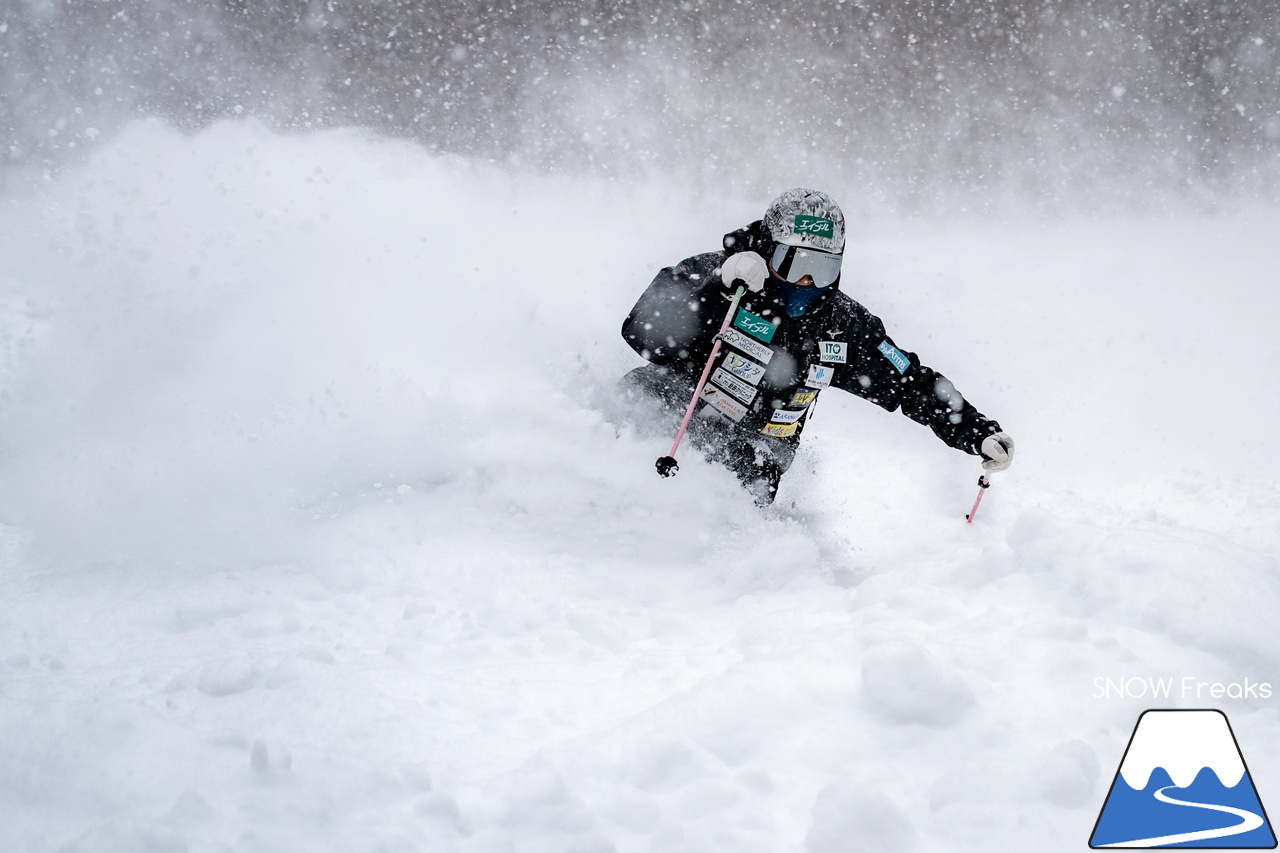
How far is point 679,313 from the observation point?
322 cm

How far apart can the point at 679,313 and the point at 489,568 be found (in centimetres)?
147

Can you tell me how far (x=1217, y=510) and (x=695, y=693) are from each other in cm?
351

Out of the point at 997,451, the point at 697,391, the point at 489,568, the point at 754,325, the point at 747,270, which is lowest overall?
the point at 489,568

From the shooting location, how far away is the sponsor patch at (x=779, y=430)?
11.3 feet

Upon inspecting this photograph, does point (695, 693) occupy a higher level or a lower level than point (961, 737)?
lower

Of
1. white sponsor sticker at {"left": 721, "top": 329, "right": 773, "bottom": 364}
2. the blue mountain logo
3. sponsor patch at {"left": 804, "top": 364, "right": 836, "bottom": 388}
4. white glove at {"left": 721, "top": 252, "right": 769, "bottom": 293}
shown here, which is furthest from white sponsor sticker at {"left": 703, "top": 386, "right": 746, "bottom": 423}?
the blue mountain logo

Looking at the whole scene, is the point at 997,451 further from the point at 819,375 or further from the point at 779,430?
the point at 779,430

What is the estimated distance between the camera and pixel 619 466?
127 inches

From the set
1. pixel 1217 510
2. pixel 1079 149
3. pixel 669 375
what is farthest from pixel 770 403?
pixel 1079 149

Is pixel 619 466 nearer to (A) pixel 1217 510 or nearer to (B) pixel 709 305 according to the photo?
(B) pixel 709 305

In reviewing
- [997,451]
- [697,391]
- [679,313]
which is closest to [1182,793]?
[997,451]

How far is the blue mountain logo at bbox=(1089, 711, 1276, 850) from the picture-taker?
1.26 m

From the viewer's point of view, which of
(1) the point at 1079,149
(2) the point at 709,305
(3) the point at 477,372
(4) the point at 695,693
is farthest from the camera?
(1) the point at 1079,149

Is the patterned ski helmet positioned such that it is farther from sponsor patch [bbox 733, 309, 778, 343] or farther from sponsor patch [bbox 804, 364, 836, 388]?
sponsor patch [bbox 804, 364, 836, 388]
